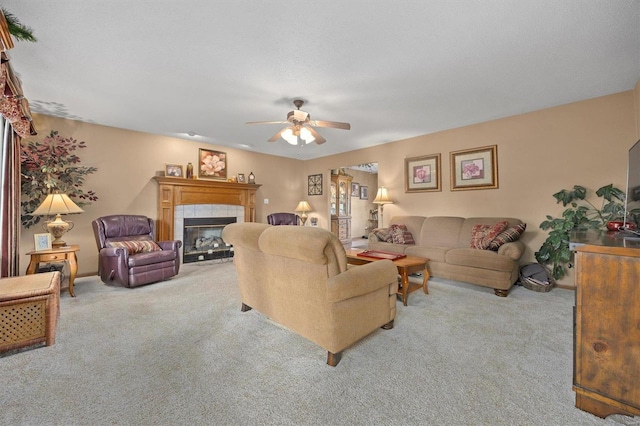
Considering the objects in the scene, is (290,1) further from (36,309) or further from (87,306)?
(87,306)

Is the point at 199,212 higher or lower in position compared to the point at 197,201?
lower

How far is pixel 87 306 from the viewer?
2812mm

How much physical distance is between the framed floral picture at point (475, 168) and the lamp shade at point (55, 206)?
553 cm

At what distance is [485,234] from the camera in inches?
141

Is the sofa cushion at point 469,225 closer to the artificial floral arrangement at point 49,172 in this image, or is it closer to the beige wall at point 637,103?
the beige wall at point 637,103

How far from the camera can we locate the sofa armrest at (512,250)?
3.15 m

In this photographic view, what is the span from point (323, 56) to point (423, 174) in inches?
126

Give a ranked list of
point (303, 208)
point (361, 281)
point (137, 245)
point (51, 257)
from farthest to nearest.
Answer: point (303, 208) → point (137, 245) → point (51, 257) → point (361, 281)

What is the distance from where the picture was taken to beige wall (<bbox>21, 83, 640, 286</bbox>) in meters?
3.23

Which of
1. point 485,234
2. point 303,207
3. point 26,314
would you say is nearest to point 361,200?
point 303,207

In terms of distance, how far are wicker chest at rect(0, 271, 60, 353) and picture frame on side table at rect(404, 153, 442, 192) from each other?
16.4ft

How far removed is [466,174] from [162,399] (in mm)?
4693

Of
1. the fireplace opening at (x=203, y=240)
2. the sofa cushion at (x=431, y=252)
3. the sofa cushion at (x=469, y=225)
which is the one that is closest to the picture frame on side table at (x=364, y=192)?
the fireplace opening at (x=203, y=240)

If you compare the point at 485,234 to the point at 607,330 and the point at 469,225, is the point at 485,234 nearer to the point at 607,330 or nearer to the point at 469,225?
the point at 469,225
